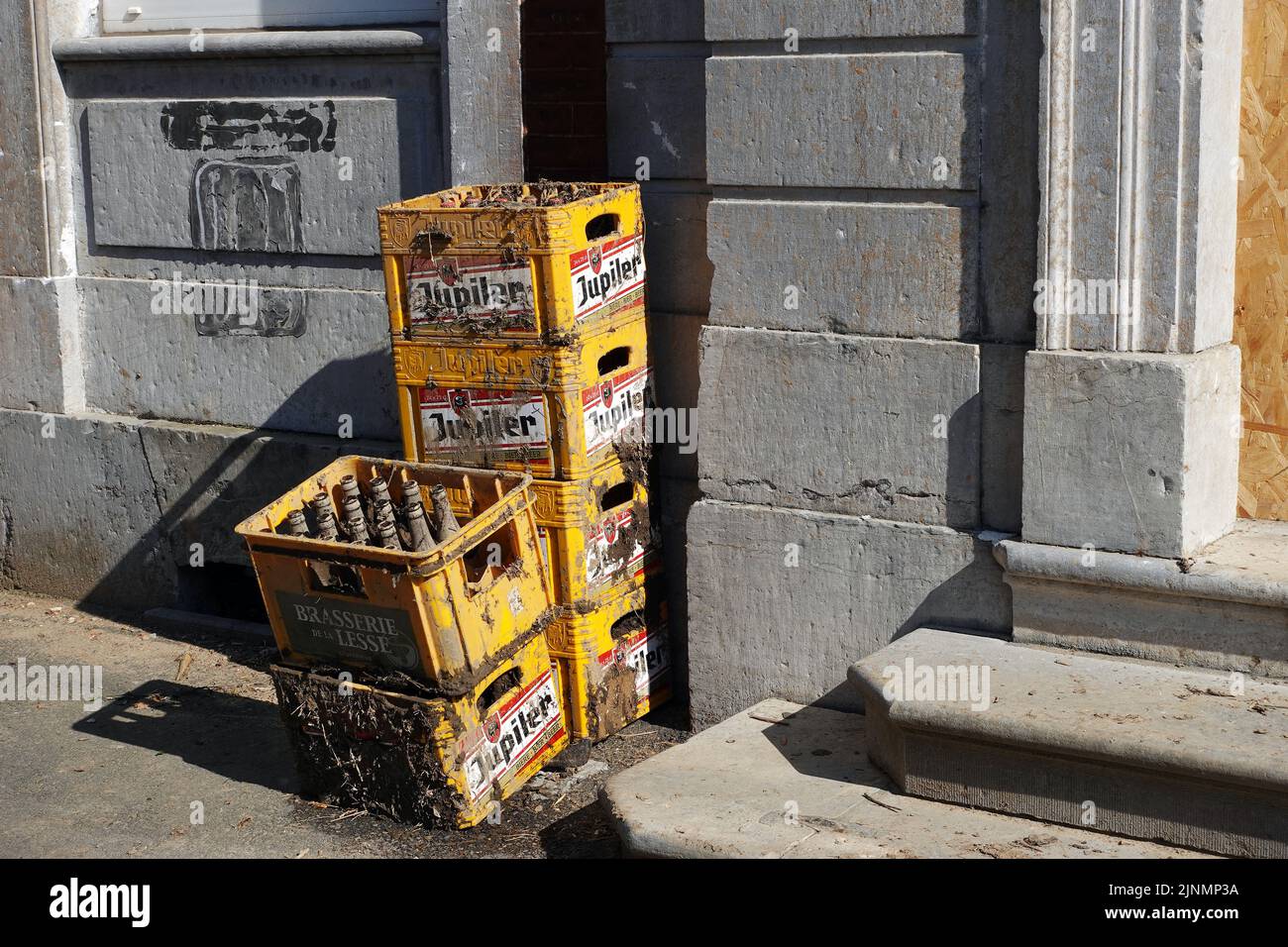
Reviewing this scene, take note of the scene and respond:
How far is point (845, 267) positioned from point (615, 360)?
93 cm

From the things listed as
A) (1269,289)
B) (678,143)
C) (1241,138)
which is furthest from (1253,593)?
(678,143)

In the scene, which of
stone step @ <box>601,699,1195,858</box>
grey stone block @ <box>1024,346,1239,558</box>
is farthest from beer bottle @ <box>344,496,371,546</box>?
grey stone block @ <box>1024,346,1239,558</box>

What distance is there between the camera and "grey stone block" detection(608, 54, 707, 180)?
5.45 m

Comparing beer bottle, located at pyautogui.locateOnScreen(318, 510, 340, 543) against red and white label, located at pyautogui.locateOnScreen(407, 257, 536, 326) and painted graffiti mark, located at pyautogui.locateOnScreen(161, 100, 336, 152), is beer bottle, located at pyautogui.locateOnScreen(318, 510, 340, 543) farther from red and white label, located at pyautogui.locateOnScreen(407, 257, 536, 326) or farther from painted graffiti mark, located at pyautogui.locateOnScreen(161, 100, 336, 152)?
painted graffiti mark, located at pyautogui.locateOnScreen(161, 100, 336, 152)

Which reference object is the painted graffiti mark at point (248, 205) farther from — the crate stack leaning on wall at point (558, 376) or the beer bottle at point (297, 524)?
the beer bottle at point (297, 524)

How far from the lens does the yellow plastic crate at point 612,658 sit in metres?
5.18

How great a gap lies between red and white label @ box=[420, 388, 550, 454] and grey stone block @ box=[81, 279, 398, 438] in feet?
3.81

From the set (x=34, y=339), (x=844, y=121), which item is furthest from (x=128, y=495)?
(x=844, y=121)

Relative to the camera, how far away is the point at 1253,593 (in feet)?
13.7

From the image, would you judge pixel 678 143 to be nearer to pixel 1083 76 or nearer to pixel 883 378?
pixel 883 378

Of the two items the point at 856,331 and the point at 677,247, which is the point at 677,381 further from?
the point at 856,331

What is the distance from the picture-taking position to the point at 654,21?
546cm

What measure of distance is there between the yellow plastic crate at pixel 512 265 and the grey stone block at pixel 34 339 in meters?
2.65
